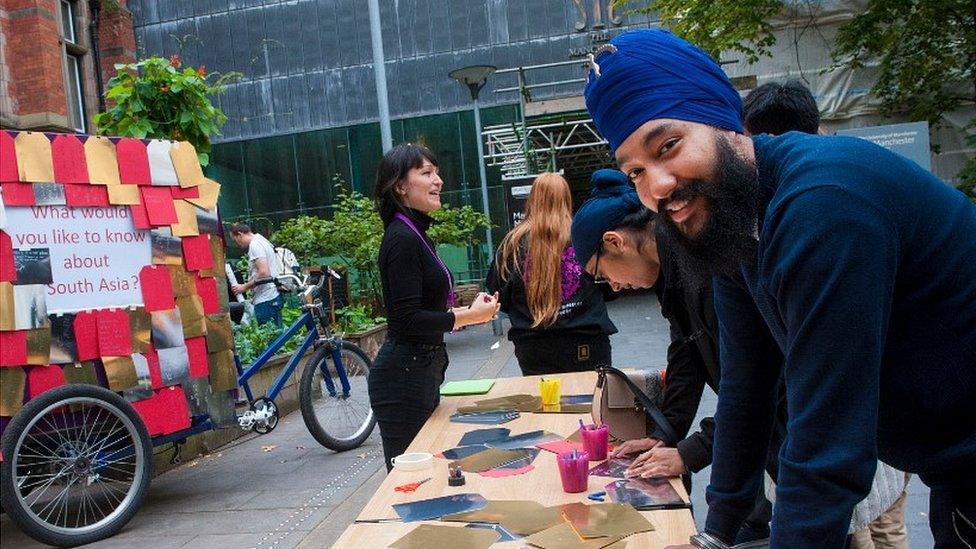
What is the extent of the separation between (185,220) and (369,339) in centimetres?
576

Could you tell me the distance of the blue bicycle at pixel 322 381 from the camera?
608 centimetres

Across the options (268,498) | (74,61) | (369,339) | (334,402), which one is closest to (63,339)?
(268,498)

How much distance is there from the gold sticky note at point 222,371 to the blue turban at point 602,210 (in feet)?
10.5

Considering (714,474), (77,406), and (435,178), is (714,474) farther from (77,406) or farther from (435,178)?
(77,406)

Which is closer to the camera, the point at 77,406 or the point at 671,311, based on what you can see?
the point at 671,311

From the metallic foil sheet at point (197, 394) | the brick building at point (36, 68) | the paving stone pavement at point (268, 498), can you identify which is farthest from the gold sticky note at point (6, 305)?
the brick building at point (36, 68)

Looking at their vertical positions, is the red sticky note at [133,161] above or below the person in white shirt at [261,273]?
above

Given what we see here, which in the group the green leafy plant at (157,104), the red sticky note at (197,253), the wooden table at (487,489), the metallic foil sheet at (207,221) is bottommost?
the wooden table at (487,489)

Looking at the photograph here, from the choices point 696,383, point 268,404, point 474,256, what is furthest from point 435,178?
point 474,256

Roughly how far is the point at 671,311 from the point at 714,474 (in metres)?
0.83

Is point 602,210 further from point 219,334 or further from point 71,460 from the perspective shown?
point 71,460

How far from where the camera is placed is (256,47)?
20625 millimetres

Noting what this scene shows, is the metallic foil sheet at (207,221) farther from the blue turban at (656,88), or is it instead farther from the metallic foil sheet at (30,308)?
the blue turban at (656,88)

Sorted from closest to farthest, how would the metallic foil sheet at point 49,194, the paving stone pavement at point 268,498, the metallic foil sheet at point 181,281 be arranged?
the metallic foil sheet at point 49,194 < the paving stone pavement at point 268,498 < the metallic foil sheet at point 181,281
